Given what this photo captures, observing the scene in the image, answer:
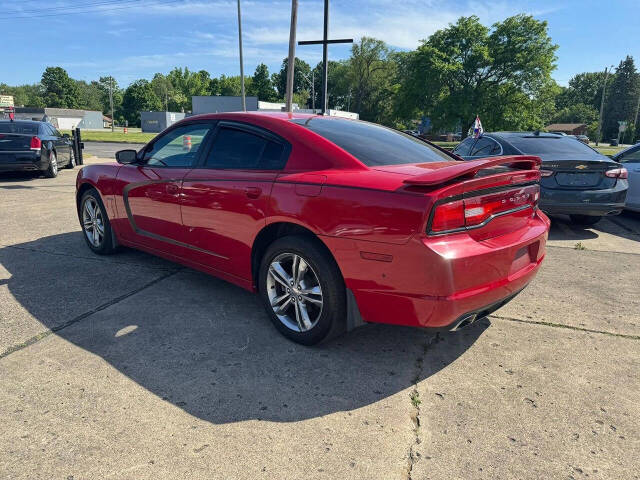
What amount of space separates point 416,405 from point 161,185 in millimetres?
2785

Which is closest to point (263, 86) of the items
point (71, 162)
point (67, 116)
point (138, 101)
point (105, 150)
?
point (138, 101)

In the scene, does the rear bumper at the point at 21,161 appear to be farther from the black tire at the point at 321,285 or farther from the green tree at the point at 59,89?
the green tree at the point at 59,89

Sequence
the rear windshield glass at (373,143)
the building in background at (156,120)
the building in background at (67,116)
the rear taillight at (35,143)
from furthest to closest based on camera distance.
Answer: the building in background at (67,116) < the building in background at (156,120) < the rear taillight at (35,143) < the rear windshield glass at (373,143)

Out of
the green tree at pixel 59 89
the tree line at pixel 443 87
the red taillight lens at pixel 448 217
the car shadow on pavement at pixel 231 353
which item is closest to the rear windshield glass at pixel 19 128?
the car shadow on pavement at pixel 231 353

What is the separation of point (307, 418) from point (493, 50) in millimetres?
52035

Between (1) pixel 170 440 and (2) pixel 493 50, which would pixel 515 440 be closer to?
(1) pixel 170 440

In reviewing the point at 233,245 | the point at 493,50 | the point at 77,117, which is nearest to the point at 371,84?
the point at 493,50

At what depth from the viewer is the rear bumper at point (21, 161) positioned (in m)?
10.5

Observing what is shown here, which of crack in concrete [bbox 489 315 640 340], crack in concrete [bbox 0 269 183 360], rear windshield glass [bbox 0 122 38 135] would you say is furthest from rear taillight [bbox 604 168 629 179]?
rear windshield glass [bbox 0 122 38 135]

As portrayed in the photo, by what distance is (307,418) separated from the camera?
2.37 meters

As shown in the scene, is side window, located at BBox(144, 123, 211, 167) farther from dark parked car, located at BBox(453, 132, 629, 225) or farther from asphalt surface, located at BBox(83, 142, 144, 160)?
asphalt surface, located at BBox(83, 142, 144, 160)

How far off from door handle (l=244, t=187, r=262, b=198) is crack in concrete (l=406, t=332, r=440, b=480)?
1.54m

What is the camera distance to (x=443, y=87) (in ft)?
158

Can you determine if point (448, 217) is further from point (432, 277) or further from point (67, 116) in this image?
point (67, 116)
